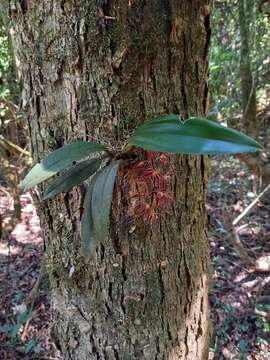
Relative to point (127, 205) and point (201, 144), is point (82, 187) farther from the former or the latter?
point (201, 144)

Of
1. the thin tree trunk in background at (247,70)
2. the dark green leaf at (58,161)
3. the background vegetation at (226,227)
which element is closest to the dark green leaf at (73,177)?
the dark green leaf at (58,161)

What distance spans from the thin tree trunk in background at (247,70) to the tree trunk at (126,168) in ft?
6.73

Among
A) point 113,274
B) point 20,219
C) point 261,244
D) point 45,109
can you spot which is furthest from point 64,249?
point 20,219

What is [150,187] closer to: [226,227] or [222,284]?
[222,284]

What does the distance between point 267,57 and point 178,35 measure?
2691 millimetres

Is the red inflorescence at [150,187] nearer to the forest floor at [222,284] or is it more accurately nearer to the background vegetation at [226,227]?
the forest floor at [222,284]

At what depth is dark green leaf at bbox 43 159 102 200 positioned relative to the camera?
1.81 ft

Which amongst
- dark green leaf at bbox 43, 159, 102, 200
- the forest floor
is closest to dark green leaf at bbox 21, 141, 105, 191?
dark green leaf at bbox 43, 159, 102, 200

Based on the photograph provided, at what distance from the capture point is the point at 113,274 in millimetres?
682

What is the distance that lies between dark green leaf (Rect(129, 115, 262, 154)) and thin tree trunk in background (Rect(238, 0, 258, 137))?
2.21 m

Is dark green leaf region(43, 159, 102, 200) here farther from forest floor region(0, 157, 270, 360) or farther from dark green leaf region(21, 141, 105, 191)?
forest floor region(0, 157, 270, 360)

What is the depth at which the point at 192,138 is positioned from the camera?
1.46ft

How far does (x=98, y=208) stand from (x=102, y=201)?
1 centimetres

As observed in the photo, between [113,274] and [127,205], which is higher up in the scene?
[127,205]
